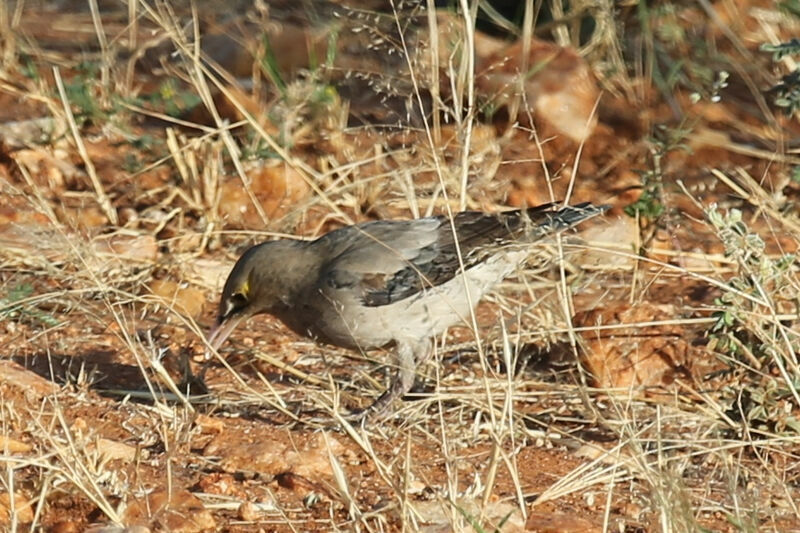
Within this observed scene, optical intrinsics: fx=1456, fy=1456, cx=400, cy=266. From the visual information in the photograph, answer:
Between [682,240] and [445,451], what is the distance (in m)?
4.02

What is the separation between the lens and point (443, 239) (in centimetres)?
651

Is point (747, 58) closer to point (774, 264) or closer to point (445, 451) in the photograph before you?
point (774, 264)

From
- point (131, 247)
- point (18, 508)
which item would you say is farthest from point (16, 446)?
point (131, 247)

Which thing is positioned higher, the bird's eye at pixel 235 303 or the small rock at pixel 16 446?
the small rock at pixel 16 446

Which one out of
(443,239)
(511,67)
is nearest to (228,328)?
(443,239)

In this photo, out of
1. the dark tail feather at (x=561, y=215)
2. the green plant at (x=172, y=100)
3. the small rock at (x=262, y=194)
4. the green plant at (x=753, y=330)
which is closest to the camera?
the green plant at (x=753, y=330)

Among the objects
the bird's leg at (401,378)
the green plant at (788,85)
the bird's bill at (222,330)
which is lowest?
the bird's leg at (401,378)

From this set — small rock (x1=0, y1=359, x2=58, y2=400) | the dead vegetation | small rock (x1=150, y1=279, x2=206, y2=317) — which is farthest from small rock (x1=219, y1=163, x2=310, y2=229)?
small rock (x1=0, y1=359, x2=58, y2=400)

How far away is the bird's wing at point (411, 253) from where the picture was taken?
6352mm

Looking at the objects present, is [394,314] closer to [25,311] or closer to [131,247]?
[25,311]

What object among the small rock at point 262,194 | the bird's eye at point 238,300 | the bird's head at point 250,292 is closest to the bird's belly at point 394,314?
the bird's head at point 250,292

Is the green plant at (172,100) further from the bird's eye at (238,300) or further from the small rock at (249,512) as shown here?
the small rock at (249,512)

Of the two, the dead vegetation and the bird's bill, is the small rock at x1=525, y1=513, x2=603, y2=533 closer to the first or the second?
the dead vegetation

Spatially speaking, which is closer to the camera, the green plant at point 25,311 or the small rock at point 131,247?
the green plant at point 25,311
